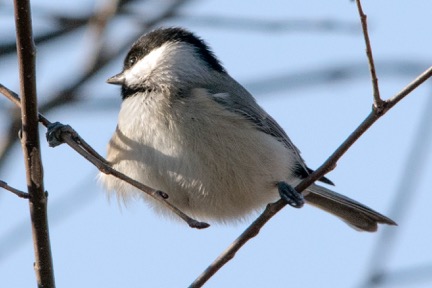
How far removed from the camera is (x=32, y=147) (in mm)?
1757

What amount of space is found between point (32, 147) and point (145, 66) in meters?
1.32

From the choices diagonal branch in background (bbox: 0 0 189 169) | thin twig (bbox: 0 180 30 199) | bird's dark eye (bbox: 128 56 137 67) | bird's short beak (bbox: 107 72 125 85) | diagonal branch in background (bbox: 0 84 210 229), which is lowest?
thin twig (bbox: 0 180 30 199)

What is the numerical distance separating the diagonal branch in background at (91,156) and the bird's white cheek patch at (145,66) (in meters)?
0.92

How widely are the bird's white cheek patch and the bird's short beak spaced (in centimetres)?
3

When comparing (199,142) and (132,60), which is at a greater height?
(132,60)

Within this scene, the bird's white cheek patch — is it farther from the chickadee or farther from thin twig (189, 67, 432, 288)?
thin twig (189, 67, 432, 288)

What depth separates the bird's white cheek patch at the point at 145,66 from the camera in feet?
9.66

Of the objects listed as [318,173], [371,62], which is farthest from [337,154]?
[371,62]

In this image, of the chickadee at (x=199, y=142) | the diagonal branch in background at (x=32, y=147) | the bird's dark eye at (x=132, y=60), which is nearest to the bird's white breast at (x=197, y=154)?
the chickadee at (x=199, y=142)

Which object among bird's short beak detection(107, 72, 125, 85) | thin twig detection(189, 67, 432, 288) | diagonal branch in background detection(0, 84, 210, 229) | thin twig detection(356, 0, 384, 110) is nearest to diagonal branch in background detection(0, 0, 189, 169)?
diagonal branch in background detection(0, 84, 210, 229)

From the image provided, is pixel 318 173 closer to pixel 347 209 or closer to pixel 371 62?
pixel 371 62

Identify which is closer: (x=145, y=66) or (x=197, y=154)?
(x=197, y=154)

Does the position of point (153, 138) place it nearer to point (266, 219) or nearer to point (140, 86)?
point (140, 86)

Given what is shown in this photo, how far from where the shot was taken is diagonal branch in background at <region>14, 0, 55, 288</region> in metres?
1.65
